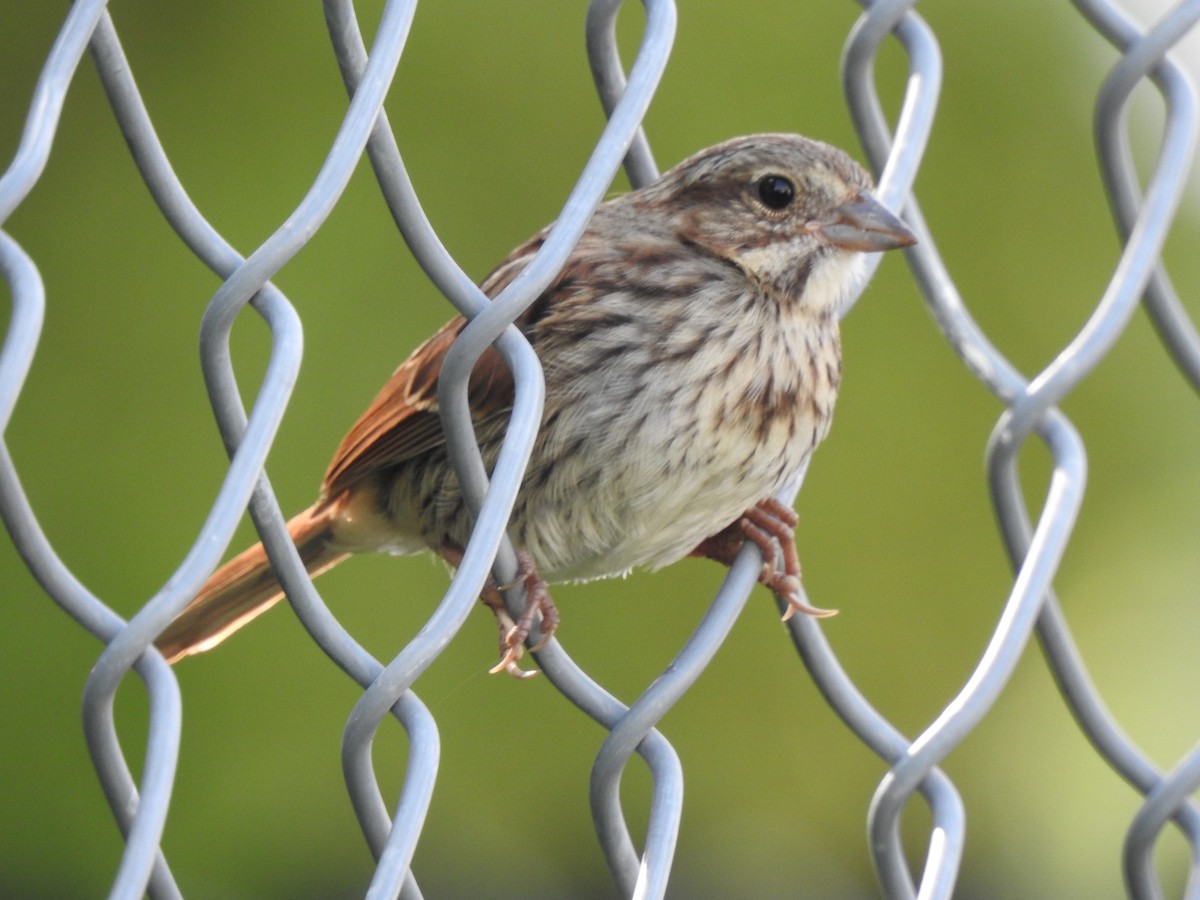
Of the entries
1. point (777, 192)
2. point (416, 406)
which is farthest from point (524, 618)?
point (777, 192)

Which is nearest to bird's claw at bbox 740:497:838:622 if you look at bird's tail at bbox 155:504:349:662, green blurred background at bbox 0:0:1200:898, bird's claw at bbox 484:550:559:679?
bird's claw at bbox 484:550:559:679

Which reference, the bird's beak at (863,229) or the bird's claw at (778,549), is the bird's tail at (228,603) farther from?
the bird's beak at (863,229)

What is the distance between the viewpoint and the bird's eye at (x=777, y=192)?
1.86 m

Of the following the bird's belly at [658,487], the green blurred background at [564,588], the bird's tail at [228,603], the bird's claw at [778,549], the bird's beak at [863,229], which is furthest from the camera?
the green blurred background at [564,588]

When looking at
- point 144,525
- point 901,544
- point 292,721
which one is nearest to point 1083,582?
point 901,544

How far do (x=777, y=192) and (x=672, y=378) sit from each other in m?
0.32

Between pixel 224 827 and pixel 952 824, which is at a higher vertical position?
pixel 952 824

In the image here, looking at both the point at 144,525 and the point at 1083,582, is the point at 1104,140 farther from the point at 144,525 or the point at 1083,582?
the point at 1083,582

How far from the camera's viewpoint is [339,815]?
9.54 feet

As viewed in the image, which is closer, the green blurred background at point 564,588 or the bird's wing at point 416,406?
the bird's wing at point 416,406

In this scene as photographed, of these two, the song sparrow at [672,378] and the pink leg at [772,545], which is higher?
the song sparrow at [672,378]

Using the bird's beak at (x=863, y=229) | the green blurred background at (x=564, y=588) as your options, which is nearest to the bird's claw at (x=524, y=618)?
the bird's beak at (x=863, y=229)

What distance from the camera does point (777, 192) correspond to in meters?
1.87

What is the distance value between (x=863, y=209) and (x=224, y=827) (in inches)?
66.5
